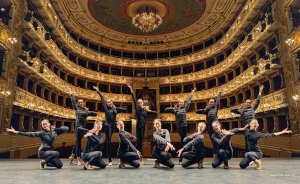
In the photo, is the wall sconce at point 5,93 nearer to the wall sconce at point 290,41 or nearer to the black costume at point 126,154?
the black costume at point 126,154

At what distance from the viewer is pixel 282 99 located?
15039 millimetres

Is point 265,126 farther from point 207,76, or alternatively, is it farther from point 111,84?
point 111,84

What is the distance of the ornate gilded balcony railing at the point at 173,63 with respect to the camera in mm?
19009

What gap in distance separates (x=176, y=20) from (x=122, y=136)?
899 inches

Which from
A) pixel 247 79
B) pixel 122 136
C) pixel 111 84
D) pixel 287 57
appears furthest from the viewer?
pixel 111 84

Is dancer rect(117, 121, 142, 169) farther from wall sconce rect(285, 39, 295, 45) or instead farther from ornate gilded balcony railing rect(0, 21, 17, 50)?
wall sconce rect(285, 39, 295, 45)

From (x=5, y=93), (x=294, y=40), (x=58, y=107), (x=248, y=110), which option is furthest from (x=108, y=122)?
(x=58, y=107)

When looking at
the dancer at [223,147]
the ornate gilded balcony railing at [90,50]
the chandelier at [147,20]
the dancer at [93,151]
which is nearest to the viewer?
the dancer at [93,151]

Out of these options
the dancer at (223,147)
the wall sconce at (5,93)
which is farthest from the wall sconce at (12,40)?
the dancer at (223,147)

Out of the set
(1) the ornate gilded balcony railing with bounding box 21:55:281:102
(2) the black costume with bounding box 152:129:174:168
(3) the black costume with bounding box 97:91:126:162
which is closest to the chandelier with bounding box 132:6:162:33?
(1) the ornate gilded balcony railing with bounding box 21:55:281:102

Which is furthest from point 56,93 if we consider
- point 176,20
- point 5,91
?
point 176,20

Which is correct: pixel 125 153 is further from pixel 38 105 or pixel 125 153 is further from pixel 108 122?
pixel 38 105

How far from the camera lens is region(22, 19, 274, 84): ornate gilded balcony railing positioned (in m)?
19.0

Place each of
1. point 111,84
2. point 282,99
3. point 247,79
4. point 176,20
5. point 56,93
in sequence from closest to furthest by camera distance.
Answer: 1. point 282,99
2. point 247,79
3. point 56,93
4. point 176,20
5. point 111,84
